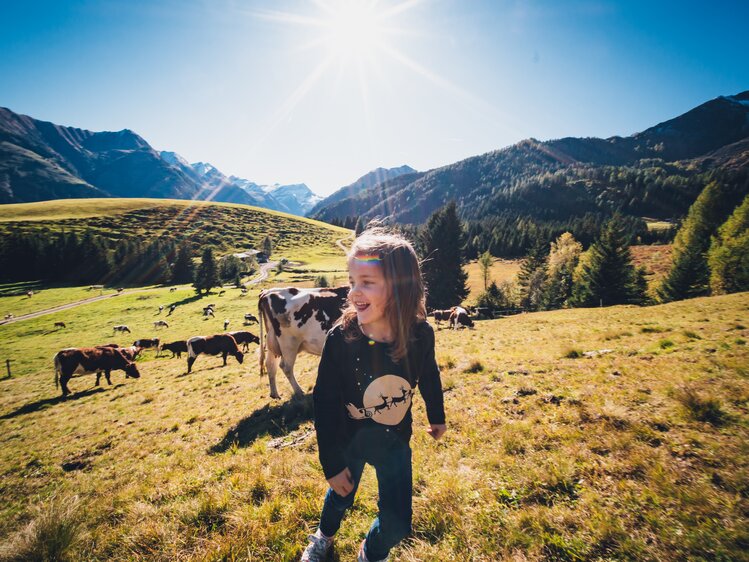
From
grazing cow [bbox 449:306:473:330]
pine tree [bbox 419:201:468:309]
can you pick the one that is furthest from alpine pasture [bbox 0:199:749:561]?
pine tree [bbox 419:201:468:309]

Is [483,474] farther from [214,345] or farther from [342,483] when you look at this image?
[214,345]

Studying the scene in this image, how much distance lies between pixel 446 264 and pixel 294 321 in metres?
31.4

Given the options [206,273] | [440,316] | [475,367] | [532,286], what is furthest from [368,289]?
[206,273]

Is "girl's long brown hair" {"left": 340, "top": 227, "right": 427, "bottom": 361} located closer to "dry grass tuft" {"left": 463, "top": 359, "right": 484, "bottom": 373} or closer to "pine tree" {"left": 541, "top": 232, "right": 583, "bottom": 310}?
"dry grass tuft" {"left": 463, "top": 359, "right": 484, "bottom": 373}

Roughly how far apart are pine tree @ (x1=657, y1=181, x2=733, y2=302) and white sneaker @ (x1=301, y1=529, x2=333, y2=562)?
49151mm

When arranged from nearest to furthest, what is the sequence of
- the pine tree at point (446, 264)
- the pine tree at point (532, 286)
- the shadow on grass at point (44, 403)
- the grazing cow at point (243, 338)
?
the shadow on grass at point (44, 403)
the grazing cow at point (243, 338)
the pine tree at point (446, 264)
the pine tree at point (532, 286)

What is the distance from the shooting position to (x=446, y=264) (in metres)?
37.2

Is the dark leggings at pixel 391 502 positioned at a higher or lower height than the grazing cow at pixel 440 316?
higher

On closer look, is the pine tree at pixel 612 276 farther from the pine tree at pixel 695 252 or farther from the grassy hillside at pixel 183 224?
the grassy hillside at pixel 183 224

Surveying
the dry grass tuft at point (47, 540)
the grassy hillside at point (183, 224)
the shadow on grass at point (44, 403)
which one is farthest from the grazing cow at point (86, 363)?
the grassy hillside at point (183, 224)

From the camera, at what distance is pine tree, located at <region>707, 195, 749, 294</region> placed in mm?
29547

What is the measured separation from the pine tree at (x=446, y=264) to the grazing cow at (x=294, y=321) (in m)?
28.6

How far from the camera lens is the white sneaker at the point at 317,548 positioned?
9.13 ft

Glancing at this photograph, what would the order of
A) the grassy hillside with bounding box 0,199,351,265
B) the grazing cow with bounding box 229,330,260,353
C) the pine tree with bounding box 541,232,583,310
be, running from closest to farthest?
the grazing cow with bounding box 229,330,260,353
the pine tree with bounding box 541,232,583,310
the grassy hillside with bounding box 0,199,351,265
